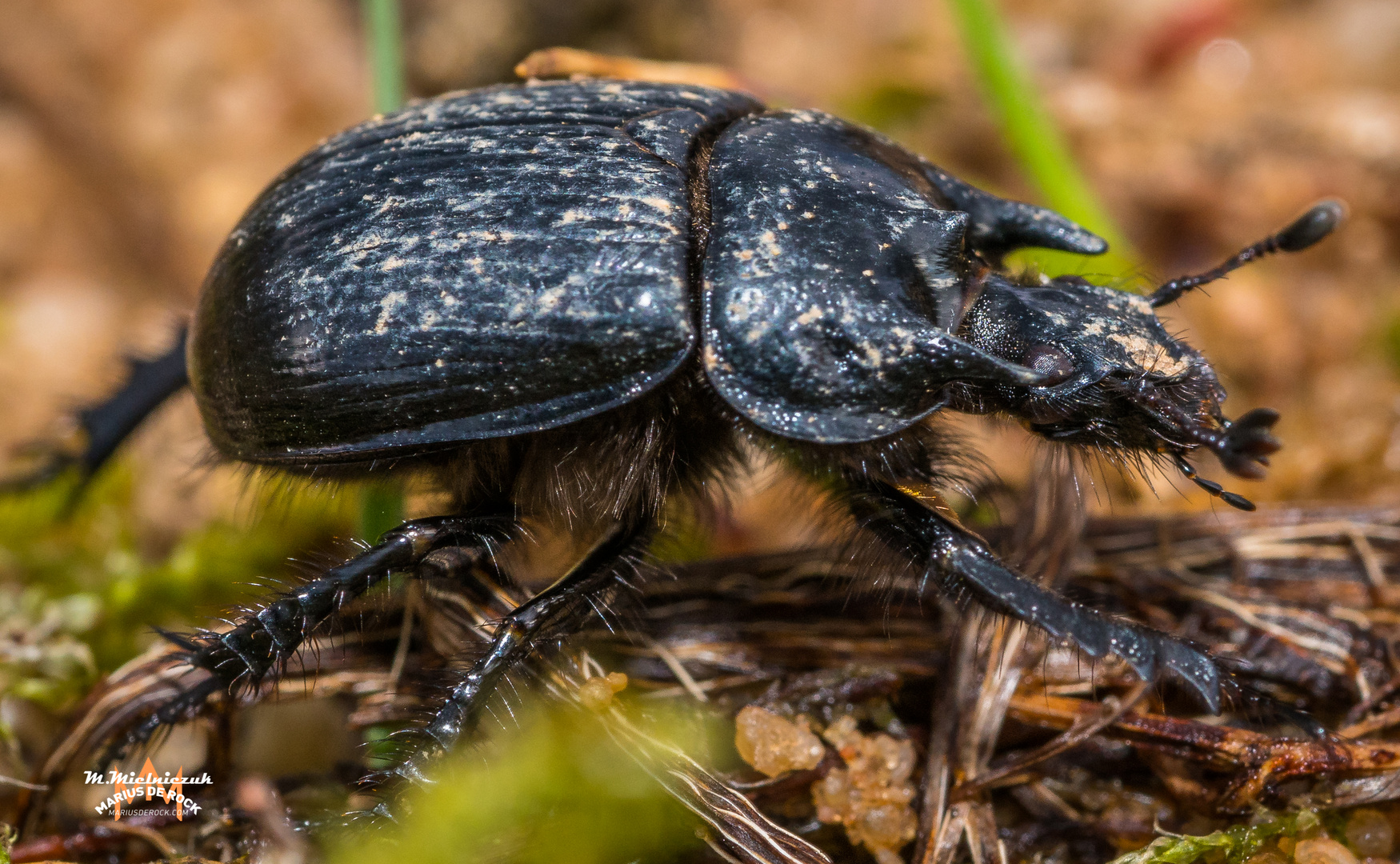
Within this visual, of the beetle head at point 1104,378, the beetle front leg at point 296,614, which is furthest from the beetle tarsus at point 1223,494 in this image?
the beetle front leg at point 296,614

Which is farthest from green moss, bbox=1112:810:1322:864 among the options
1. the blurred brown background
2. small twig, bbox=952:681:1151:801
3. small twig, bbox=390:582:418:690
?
the blurred brown background

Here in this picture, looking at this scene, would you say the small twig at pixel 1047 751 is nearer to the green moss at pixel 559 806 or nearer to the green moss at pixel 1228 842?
the green moss at pixel 1228 842

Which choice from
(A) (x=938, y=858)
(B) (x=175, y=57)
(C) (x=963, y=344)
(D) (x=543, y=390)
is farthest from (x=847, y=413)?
(B) (x=175, y=57)

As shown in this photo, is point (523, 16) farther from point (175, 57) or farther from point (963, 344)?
point (963, 344)

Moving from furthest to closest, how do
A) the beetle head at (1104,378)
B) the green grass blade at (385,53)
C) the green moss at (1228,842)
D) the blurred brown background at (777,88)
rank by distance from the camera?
1. the blurred brown background at (777,88)
2. the green grass blade at (385,53)
3. the beetle head at (1104,378)
4. the green moss at (1228,842)

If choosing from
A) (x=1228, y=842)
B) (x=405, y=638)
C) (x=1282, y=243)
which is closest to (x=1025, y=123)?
(x=1282, y=243)
